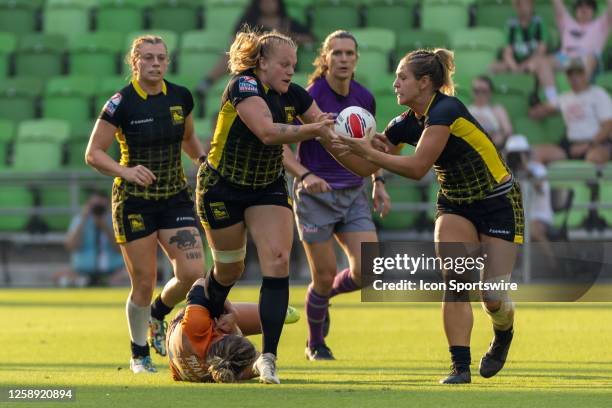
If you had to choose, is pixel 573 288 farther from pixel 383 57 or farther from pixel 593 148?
pixel 383 57

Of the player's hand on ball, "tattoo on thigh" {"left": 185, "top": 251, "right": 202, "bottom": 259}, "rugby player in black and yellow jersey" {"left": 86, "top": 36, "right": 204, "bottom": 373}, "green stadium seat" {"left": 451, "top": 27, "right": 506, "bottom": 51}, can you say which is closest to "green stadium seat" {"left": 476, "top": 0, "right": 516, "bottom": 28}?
"green stadium seat" {"left": 451, "top": 27, "right": 506, "bottom": 51}

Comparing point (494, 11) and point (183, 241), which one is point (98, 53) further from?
point (183, 241)

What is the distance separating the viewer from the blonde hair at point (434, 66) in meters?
8.18

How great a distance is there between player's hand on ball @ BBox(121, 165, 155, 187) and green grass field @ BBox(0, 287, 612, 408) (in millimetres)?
1236

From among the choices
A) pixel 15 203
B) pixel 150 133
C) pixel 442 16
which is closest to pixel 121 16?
pixel 15 203

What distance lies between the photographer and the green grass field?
7418 mm

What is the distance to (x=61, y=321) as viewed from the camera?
1356 cm

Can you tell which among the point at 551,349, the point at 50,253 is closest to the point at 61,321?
the point at 50,253

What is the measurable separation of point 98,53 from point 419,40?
15.1 ft

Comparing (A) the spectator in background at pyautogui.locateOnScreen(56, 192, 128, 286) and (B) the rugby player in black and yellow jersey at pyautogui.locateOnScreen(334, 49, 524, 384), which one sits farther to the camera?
(A) the spectator in background at pyautogui.locateOnScreen(56, 192, 128, 286)

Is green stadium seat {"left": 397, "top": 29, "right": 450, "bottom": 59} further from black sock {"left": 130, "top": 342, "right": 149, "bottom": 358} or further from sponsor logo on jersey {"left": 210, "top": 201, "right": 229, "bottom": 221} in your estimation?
sponsor logo on jersey {"left": 210, "top": 201, "right": 229, "bottom": 221}

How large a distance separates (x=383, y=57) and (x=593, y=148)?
329cm

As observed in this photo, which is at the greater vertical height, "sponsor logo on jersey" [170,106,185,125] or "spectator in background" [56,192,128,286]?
"sponsor logo on jersey" [170,106,185,125]

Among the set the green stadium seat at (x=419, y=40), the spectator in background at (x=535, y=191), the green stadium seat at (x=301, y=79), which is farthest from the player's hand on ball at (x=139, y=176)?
the green stadium seat at (x=419, y=40)
